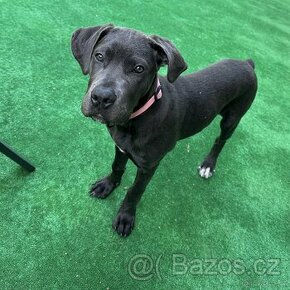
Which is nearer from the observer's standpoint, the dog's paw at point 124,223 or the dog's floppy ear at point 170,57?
the dog's floppy ear at point 170,57

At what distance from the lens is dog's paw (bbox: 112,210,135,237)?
325 cm

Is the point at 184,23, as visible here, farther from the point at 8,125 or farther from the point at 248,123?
the point at 8,125

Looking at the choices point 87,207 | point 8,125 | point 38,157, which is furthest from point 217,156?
point 8,125

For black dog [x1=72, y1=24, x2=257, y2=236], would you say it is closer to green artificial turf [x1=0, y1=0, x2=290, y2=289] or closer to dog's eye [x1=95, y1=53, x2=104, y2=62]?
dog's eye [x1=95, y1=53, x2=104, y2=62]

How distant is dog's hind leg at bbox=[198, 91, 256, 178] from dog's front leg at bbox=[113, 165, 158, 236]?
1.02 meters

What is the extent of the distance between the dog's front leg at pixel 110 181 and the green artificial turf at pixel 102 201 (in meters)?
0.08

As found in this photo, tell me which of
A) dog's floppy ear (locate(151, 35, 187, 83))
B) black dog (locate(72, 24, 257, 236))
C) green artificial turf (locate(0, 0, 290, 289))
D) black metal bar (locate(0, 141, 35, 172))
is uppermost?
dog's floppy ear (locate(151, 35, 187, 83))

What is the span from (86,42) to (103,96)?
60 centimetres

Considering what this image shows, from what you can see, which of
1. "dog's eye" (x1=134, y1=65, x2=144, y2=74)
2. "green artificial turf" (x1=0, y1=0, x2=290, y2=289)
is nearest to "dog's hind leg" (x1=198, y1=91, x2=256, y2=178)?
"green artificial turf" (x1=0, y1=0, x2=290, y2=289)

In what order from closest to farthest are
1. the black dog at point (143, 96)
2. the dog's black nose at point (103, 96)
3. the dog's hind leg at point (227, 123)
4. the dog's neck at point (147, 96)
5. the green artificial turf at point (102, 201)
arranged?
1. the dog's black nose at point (103, 96)
2. the black dog at point (143, 96)
3. the dog's neck at point (147, 96)
4. the green artificial turf at point (102, 201)
5. the dog's hind leg at point (227, 123)

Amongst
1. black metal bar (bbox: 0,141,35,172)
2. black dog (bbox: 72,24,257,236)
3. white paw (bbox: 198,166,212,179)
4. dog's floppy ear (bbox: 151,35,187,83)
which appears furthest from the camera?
white paw (bbox: 198,166,212,179)

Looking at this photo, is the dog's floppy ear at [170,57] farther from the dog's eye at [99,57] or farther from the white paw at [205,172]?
the white paw at [205,172]

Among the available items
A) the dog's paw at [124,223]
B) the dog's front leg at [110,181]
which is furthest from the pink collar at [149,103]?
the dog's paw at [124,223]

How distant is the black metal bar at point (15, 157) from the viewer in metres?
3.16
